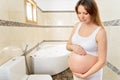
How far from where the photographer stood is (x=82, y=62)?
107 centimetres

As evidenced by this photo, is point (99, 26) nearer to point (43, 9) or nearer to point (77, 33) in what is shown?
point (77, 33)

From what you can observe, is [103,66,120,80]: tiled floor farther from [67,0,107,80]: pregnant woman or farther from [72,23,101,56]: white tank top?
[72,23,101,56]: white tank top

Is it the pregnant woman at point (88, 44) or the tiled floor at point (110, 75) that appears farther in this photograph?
the tiled floor at point (110, 75)

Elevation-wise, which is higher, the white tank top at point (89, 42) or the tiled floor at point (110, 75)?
the white tank top at point (89, 42)

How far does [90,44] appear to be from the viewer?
1038 millimetres

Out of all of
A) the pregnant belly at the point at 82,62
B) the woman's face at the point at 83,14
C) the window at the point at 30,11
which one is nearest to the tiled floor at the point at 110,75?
the pregnant belly at the point at 82,62

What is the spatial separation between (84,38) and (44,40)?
12.4 feet

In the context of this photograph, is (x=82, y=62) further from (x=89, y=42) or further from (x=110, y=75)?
(x=110, y=75)

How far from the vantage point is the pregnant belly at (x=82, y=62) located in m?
1.06

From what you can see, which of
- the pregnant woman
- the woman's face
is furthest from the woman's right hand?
the woman's face

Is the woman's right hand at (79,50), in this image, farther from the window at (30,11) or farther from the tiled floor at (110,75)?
the window at (30,11)

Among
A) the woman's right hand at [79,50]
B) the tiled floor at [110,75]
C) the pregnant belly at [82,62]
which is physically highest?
the woman's right hand at [79,50]

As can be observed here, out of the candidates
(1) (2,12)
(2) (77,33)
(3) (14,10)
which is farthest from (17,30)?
(2) (77,33)

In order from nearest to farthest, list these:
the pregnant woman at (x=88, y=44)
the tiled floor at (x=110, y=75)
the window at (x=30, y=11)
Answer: the pregnant woman at (x=88, y=44), the tiled floor at (x=110, y=75), the window at (x=30, y=11)
